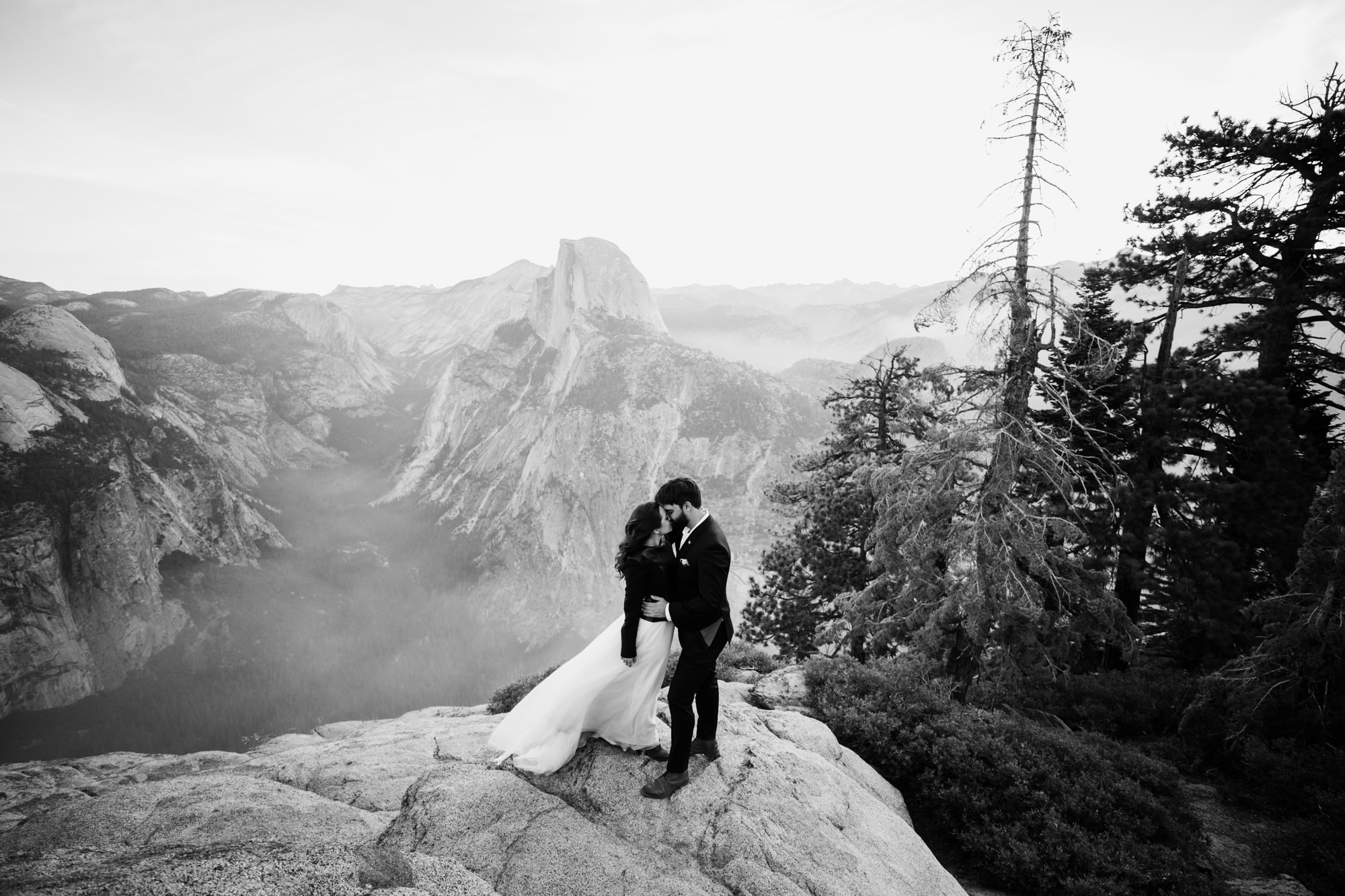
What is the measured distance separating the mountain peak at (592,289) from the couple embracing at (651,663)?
106302 millimetres

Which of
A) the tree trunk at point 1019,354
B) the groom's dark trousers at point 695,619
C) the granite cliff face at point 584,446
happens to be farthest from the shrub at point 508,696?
the granite cliff face at point 584,446

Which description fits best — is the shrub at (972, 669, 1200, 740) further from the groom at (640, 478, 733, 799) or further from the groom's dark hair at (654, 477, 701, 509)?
the groom's dark hair at (654, 477, 701, 509)

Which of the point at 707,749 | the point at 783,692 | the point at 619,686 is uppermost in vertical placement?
the point at 619,686

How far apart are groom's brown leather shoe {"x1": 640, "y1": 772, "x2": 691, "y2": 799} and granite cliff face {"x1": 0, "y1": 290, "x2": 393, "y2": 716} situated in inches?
2876

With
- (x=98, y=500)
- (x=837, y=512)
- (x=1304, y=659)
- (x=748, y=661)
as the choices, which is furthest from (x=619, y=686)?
(x=98, y=500)

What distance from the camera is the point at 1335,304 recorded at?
493 inches

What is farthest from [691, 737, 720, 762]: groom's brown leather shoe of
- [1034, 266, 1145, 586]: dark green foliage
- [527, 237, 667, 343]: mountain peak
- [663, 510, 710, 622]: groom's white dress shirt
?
[527, 237, 667, 343]: mountain peak

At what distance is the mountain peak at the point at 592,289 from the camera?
11106cm

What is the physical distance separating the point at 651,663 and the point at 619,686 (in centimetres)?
41

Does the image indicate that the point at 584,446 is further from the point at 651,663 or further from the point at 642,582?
the point at 642,582

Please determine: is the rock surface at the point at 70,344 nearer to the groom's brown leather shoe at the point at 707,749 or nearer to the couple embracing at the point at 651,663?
the couple embracing at the point at 651,663

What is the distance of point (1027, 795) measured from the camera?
6.77 metres

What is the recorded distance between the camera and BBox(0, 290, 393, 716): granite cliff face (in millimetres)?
49219

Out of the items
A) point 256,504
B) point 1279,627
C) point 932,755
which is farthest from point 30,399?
point 1279,627
